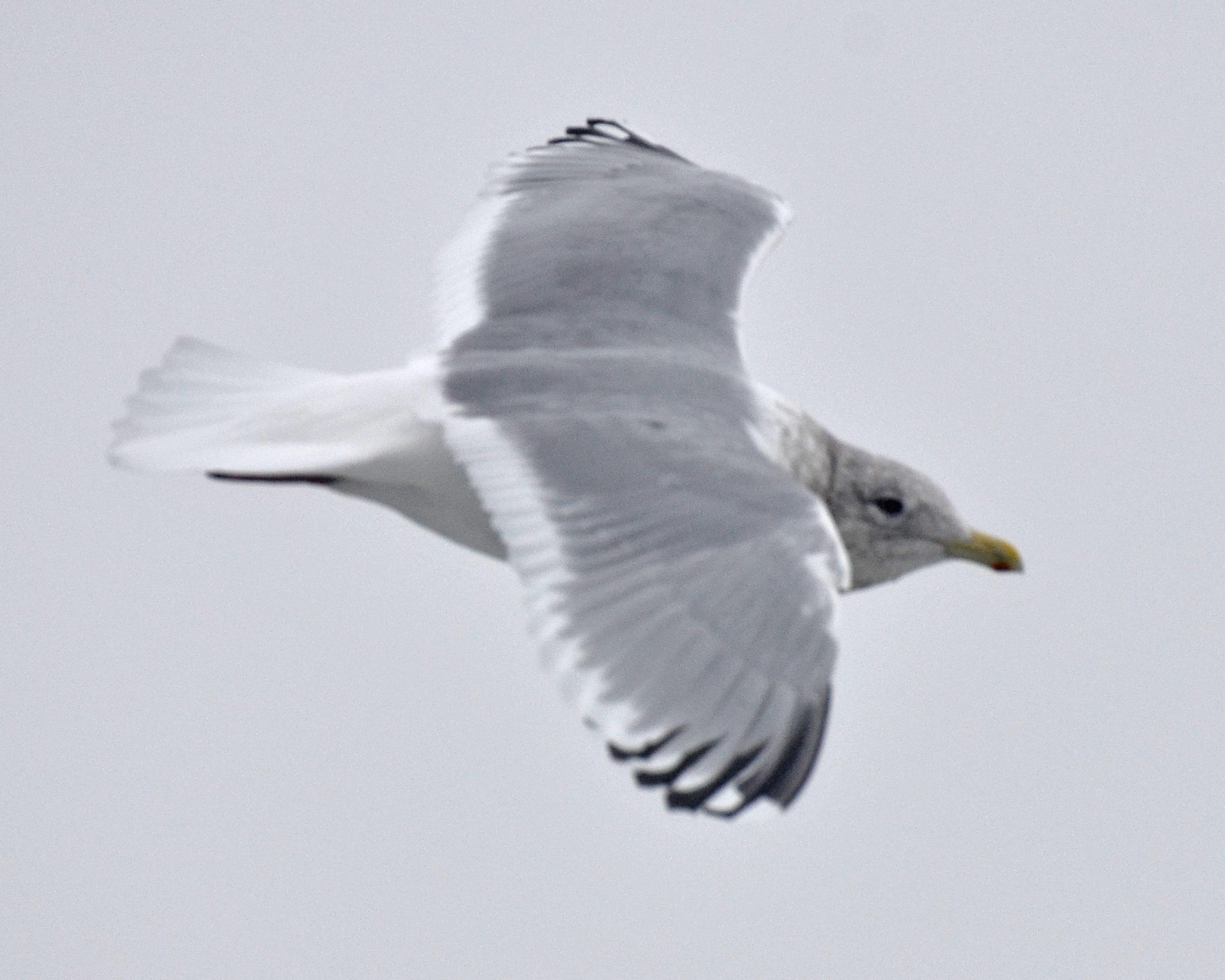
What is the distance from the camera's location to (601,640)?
14.6 feet

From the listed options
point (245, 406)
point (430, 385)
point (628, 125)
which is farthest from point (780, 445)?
point (628, 125)

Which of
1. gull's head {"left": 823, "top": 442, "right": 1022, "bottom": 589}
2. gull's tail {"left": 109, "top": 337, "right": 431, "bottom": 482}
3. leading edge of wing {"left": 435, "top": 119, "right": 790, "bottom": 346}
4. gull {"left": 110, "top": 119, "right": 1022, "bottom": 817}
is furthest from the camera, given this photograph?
gull's head {"left": 823, "top": 442, "right": 1022, "bottom": 589}

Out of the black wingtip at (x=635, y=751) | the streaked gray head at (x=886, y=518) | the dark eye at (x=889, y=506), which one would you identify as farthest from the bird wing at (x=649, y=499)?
the dark eye at (x=889, y=506)

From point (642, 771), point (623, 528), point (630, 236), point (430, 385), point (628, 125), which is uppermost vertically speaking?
point (628, 125)

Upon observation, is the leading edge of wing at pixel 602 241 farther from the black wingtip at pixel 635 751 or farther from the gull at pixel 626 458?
the black wingtip at pixel 635 751

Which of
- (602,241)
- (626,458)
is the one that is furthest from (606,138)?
(626,458)

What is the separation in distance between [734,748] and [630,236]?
192cm

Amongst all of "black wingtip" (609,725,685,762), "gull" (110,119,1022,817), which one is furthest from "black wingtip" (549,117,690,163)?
"black wingtip" (609,725,685,762)

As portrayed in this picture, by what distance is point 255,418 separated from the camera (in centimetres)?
545

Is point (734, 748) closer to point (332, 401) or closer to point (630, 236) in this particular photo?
point (332, 401)

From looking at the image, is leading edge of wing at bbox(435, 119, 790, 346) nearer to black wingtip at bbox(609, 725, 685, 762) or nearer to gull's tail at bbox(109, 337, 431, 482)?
gull's tail at bbox(109, 337, 431, 482)

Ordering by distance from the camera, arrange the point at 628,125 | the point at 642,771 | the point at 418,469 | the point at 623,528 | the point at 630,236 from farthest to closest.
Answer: the point at 628,125, the point at 630,236, the point at 418,469, the point at 623,528, the point at 642,771

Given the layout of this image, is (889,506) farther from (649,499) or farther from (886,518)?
(649,499)

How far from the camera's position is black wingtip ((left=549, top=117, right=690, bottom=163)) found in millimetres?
6891
